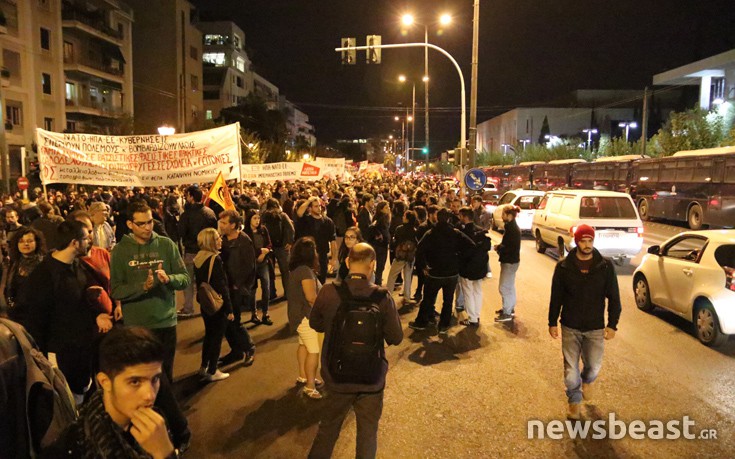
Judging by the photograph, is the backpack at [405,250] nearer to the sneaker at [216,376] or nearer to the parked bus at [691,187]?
the sneaker at [216,376]

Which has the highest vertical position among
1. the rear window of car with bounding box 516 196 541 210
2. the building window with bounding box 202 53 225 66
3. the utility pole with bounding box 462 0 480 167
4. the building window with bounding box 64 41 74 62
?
the building window with bounding box 202 53 225 66

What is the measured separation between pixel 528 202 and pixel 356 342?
1817cm

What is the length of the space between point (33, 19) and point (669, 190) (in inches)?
1498

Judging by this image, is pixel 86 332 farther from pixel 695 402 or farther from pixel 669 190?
pixel 669 190

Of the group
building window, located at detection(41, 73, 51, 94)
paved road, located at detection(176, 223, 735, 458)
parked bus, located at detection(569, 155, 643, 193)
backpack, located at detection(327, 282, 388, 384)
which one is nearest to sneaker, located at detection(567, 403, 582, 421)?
paved road, located at detection(176, 223, 735, 458)

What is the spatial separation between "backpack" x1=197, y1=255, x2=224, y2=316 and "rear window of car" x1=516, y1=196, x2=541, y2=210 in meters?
16.2

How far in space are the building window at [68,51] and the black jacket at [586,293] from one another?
144 feet

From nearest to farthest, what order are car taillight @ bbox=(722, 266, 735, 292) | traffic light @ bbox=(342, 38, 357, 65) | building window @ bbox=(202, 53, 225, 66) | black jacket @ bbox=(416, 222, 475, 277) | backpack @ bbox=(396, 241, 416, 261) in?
car taillight @ bbox=(722, 266, 735, 292) < black jacket @ bbox=(416, 222, 475, 277) < backpack @ bbox=(396, 241, 416, 261) < traffic light @ bbox=(342, 38, 357, 65) < building window @ bbox=(202, 53, 225, 66)

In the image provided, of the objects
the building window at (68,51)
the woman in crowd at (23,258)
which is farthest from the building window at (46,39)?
the woman in crowd at (23,258)

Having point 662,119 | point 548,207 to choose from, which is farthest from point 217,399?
point 662,119

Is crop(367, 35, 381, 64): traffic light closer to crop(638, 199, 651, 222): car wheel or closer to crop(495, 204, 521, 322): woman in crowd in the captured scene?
crop(495, 204, 521, 322): woman in crowd

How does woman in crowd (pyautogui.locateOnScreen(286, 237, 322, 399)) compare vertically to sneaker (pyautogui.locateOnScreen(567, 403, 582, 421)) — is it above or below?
above

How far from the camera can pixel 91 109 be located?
43.0 m

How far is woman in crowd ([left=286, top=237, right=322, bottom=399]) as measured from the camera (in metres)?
5.84
